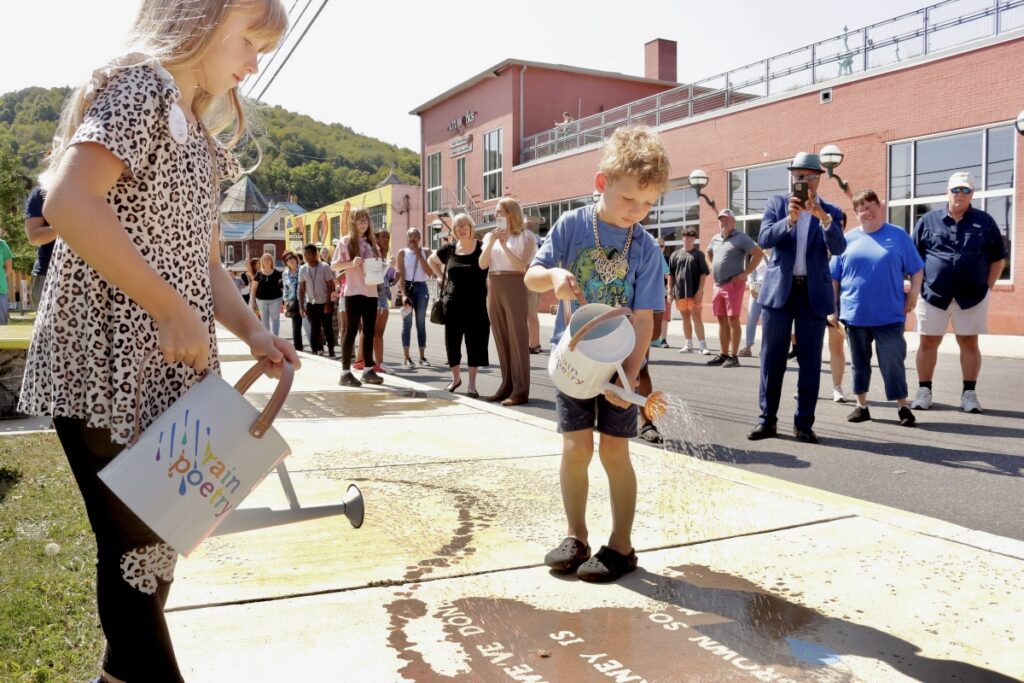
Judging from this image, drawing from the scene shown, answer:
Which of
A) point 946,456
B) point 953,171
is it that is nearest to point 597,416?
point 946,456

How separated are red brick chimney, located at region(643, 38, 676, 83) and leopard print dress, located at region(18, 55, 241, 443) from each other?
4110 cm

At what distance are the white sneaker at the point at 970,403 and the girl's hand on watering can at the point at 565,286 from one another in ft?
18.9

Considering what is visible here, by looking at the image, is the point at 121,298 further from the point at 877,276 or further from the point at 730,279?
the point at 730,279

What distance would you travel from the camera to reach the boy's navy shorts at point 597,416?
10.8 ft

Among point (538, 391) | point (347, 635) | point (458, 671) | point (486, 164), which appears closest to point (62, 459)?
point (347, 635)

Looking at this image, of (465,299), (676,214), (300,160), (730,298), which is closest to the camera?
(465,299)

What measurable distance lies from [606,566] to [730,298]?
8613mm

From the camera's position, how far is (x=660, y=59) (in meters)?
40.8

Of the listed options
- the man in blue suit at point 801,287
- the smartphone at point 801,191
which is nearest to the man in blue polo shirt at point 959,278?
the man in blue suit at point 801,287

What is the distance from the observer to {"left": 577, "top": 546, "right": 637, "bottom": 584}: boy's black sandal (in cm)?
320

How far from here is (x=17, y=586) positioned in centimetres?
307

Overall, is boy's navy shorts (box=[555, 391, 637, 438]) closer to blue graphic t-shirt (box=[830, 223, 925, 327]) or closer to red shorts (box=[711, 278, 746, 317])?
blue graphic t-shirt (box=[830, 223, 925, 327])

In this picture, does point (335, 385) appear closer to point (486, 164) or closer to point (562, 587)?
point (562, 587)

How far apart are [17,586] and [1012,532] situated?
4039 millimetres
